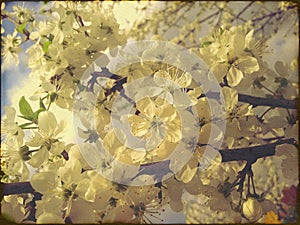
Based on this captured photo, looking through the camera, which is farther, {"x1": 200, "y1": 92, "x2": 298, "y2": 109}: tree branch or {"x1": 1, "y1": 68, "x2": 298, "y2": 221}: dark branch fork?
{"x1": 200, "y1": 92, "x2": 298, "y2": 109}: tree branch

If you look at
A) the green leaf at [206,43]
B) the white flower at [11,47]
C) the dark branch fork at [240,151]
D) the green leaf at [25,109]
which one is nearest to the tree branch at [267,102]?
the dark branch fork at [240,151]

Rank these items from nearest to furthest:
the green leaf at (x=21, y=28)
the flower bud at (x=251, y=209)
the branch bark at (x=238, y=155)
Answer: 1. the branch bark at (x=238, y=155)
2. the flower bud at (x=251, y=209)
3. the green leaf at (x=21, y=28)

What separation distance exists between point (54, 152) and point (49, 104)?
104 millimetres

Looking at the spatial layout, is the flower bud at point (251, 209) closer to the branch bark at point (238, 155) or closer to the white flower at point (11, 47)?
the branch bark at point (238, 155)

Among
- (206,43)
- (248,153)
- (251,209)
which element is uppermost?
(206,43)

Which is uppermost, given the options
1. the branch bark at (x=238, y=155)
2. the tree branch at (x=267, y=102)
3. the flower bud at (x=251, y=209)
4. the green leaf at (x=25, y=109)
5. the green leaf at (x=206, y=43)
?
the green leaf at (x=206, y=43)

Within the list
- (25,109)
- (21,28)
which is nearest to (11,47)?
(21,28)

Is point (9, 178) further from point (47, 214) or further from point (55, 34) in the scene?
point (55, 34)

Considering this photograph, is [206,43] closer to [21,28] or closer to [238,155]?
[238,155]

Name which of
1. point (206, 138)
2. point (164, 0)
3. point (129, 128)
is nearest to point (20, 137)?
point (129, 128)

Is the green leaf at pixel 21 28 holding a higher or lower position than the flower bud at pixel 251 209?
higher

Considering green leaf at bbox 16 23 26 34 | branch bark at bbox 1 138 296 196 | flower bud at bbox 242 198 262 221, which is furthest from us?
green leaf at bbox 16 23 26 34

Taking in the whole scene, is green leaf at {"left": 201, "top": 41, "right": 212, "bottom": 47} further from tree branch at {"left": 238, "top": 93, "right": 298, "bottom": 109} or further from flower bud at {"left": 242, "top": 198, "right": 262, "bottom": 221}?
flower bud at {"left": 242, "top": 198, "right": 262, "bottom": 221}

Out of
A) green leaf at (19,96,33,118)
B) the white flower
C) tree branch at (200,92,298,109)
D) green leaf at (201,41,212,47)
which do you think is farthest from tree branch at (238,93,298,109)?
the white flower
